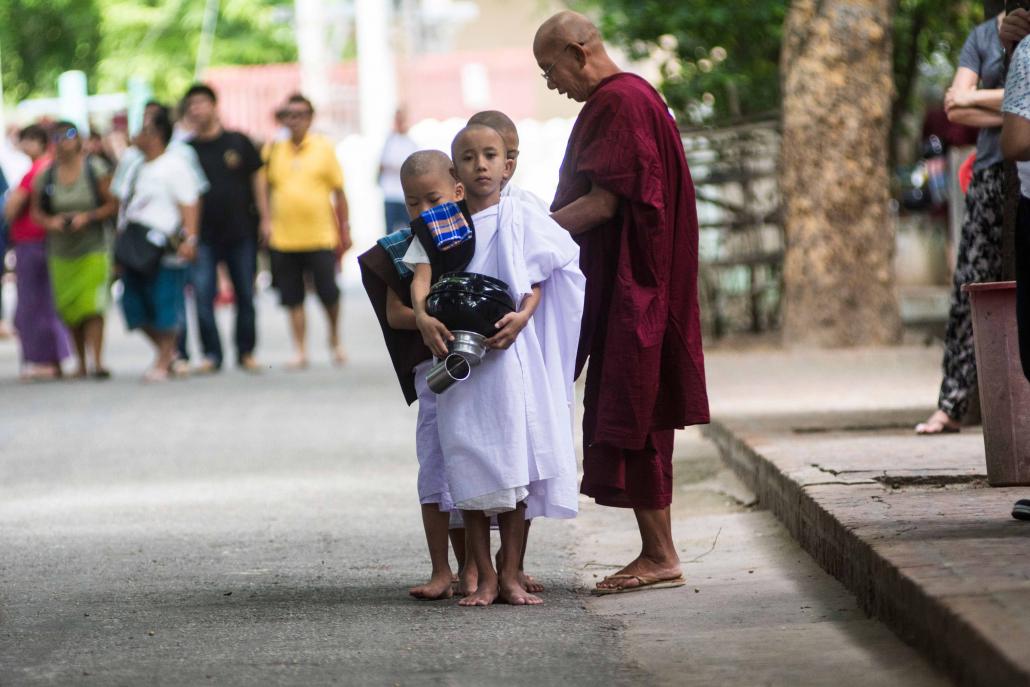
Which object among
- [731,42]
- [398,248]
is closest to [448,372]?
[398,248]

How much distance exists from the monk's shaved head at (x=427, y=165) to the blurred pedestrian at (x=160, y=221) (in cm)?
849

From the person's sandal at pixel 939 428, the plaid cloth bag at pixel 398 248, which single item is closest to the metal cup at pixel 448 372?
the plaid cloth bag at pixel 398 248

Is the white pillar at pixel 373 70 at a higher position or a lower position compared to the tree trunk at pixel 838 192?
higher

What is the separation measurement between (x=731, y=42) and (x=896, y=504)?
11.3 meters

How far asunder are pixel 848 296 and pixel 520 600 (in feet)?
27.2

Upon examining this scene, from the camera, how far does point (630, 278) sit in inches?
231

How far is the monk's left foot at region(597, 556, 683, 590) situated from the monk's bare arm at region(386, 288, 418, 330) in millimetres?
1041

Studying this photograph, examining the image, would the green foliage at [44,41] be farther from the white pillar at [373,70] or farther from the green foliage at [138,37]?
the white pillar at [373,70]

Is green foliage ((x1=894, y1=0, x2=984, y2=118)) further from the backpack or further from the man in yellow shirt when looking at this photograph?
the backpack

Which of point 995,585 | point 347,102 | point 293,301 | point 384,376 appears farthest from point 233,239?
point 347,102

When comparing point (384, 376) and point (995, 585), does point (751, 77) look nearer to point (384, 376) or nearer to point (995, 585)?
point (384, 376)

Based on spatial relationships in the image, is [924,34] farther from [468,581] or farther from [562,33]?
[468,581]

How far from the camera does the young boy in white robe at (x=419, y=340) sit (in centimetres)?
584

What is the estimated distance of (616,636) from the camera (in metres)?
5.38
